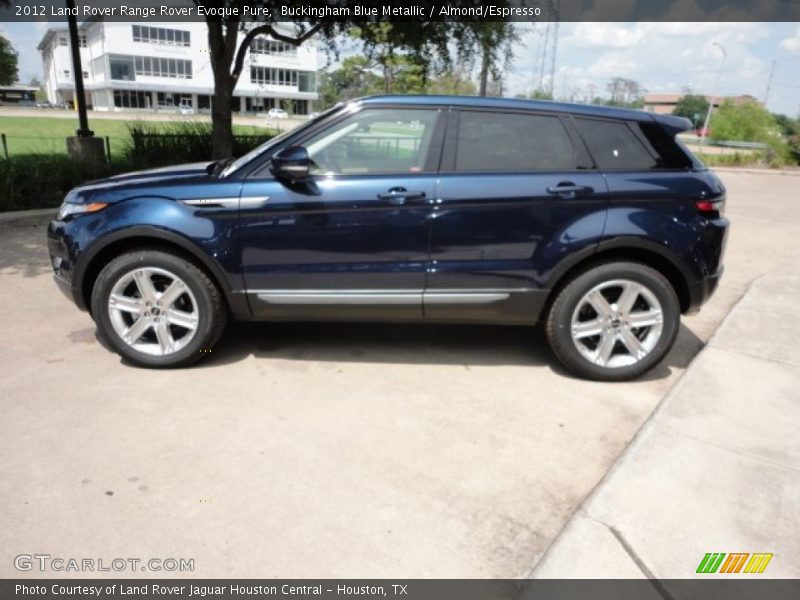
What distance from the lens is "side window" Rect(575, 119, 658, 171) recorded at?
12.9 ft

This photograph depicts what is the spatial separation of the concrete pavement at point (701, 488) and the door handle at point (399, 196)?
189cm

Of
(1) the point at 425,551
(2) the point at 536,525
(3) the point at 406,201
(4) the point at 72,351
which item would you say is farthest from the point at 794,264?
(4) the point at 72,351

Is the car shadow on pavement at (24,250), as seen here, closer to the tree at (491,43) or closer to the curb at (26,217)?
the curb at (26,217)

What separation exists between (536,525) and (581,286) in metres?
1.76

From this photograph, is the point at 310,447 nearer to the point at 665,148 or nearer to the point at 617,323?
the point at 617,323

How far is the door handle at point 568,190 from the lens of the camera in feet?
12.6

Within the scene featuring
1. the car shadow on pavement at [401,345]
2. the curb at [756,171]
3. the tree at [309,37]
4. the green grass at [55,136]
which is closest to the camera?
the car shadow on pavement at [401,345]

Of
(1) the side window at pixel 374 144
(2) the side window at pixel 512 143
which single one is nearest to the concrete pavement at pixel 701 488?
(2) the side window at pixel 512 143

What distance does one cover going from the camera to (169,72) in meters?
83.1

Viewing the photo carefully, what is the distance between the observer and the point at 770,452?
3.24m

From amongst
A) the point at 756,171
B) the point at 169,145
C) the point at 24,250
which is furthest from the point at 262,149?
the point at 756,171

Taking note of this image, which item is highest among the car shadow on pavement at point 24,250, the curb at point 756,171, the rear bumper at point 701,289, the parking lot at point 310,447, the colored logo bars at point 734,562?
the rear bumper at point 701,289

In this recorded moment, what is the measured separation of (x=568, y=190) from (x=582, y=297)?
691mm

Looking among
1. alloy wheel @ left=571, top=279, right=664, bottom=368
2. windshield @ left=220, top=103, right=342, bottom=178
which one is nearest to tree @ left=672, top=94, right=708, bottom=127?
alloy wheel @ left=571, top=279, right=664, bottom=368
